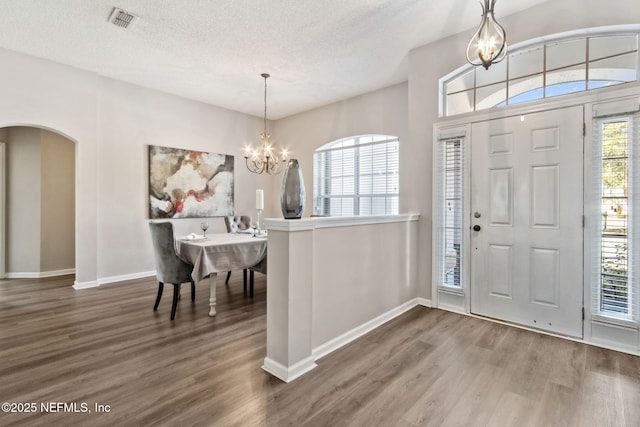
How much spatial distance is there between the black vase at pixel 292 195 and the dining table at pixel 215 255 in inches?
53.9

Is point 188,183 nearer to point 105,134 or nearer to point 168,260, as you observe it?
point 105,134

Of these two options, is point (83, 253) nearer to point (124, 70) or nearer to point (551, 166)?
point (124, 70)

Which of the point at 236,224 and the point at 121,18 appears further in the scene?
the point at 236,224

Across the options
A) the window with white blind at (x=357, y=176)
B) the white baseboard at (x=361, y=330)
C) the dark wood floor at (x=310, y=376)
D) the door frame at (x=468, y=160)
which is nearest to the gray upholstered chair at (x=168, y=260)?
the dark wood floor at (x=310, y=376)

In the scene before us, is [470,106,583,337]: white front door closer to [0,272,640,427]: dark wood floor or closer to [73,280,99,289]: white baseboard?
[0,272,640,427]: dark wood floor

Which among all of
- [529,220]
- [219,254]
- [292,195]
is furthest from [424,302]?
[219,254]

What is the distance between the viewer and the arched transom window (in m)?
2.60

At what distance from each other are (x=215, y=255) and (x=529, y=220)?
3211 millimetres

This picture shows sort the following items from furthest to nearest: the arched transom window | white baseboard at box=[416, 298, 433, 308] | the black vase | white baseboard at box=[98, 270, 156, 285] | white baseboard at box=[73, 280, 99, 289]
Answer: white baseboard at box=[98, 270, 156, 285] < white baseboard at box=[73, 280, 99, 289] < white baseboard at box=[416, 298, 433, 308] < the arched transom window < the black vase

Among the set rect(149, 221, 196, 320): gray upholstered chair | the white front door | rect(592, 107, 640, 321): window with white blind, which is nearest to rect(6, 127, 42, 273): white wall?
rect(149, 221, 196, 320): gray upholstered chair

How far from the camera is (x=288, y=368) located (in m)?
2.06

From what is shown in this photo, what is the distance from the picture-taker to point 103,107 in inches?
180

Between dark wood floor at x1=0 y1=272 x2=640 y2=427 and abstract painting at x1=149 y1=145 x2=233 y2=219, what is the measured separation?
238cm

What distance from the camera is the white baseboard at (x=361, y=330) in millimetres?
2402
